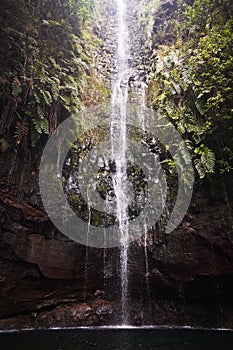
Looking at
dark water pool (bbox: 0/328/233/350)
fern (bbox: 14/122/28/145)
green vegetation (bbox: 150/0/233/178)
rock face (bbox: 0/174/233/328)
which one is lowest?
dark water pool (bbox: 0/328/233/350)

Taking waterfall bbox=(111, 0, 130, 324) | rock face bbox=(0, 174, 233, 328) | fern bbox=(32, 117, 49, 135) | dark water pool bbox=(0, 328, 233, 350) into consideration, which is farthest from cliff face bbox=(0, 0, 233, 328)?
fern bbox=(32, 117, 49, 135)

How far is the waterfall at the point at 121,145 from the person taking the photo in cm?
696

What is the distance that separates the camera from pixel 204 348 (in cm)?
452

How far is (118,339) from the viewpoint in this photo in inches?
205

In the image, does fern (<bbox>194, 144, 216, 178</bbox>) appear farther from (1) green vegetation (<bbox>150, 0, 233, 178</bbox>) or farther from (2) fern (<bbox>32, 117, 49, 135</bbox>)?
(2) fern (<bbox>32, 117, 49, 135</bbox>)

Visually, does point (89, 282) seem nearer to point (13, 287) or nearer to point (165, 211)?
point (13, 287)

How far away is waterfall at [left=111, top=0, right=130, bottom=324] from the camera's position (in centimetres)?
696

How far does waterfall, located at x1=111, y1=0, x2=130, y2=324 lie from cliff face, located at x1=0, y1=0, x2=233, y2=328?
181 millimetres

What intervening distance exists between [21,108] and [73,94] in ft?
4.59

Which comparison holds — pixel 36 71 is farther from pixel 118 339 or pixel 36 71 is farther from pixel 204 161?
pixel 118 339

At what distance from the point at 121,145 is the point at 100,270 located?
10.8 ft

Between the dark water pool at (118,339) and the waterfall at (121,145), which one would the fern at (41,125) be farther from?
the dark water pool at (118,339)

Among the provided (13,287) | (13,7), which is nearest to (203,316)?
(13,287)

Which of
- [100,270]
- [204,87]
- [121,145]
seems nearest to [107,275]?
[100,270]
